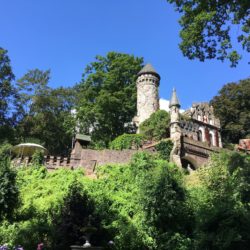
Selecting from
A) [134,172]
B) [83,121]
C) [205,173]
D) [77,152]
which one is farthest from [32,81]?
[205,173]

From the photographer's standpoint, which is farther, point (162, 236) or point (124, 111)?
point (124, 111)

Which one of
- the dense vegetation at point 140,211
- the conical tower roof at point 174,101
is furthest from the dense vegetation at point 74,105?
the dense vegetation at point 140,211

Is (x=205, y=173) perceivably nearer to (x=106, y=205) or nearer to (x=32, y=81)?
(x=106, y=205)

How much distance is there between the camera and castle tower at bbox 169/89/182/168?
3175 cm

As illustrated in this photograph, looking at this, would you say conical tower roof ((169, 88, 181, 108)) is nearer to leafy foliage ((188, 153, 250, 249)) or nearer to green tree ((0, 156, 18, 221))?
leafy foliage ((188, 153, 250, 249))

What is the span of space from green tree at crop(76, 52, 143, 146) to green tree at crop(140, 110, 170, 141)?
3.70 m

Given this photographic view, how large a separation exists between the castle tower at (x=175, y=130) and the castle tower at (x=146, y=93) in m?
6.11

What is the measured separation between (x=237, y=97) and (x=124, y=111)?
14.9 m

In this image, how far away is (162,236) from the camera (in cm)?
1753

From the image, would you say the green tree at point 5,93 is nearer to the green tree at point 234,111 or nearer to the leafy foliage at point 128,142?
the leafy foliage at point 128,142

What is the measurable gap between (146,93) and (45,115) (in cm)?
1162

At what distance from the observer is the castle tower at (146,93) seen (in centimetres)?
4456

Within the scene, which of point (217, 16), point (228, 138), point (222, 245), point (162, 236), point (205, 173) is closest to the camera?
point (222, 245)

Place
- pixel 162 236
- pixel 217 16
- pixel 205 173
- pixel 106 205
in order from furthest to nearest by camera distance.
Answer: pixel 205 173 → pixel 106 205 → pixel 162 236 → pixel 217 16
